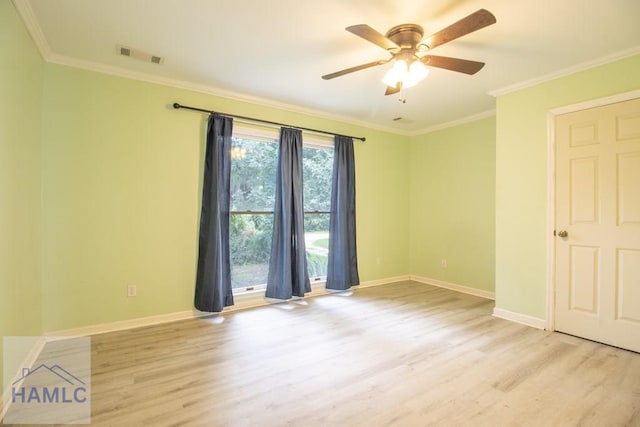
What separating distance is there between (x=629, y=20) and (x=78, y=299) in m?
5.03

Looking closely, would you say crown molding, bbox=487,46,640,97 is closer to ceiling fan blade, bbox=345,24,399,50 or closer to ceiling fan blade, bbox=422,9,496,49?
ceiling fan blade, bbox=422,9,496,49

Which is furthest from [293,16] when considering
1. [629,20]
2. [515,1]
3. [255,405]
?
[255,405]

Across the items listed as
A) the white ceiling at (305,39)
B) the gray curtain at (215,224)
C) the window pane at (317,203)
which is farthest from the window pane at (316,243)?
the white ceiling at (305,39)

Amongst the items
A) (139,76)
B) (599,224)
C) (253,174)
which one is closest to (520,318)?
(599,224)

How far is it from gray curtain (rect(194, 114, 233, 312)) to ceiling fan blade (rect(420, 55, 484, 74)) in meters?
2.22

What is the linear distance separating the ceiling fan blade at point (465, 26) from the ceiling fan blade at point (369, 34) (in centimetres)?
27

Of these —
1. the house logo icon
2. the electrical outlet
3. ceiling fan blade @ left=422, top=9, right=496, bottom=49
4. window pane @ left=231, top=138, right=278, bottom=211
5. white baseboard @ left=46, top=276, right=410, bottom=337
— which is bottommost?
the house logo icon

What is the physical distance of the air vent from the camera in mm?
2631

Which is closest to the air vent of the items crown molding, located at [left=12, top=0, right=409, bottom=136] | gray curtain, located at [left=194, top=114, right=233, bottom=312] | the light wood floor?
crown molding, located at [left=12, top=0, right=409, bottom=136]

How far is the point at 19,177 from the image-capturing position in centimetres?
212

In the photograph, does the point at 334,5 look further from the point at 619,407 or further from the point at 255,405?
the point at 619,407

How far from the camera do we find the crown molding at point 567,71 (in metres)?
2.62

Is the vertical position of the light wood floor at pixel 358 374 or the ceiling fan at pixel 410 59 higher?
the ceiling fan at pixel 410 59

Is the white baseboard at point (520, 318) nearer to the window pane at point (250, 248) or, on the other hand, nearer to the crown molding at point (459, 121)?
the crown molding at point (459, 121)
